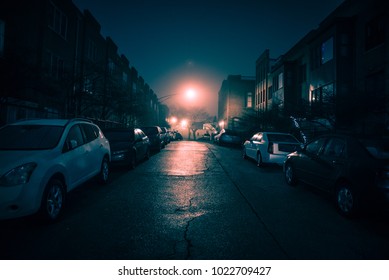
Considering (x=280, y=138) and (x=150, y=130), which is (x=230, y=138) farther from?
(x=280, y=138)

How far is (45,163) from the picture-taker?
14.2 feet

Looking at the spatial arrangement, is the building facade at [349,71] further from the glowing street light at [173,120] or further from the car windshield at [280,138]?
the glowing street light at [173,120]

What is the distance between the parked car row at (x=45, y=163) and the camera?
390 cm

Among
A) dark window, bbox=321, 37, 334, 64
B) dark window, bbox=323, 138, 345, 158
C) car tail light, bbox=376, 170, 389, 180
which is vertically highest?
dark window, bbox=321, 37, 334, 64

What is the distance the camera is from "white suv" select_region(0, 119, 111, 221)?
389cm

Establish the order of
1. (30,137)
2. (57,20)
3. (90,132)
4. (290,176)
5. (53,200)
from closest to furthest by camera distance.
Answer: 1. (53,200)
2. (30,137)
3. (90,132)
4. (290,176)
5. (57,20)

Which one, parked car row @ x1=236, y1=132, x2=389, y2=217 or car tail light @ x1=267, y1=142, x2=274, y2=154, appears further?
car tail light @ x1=267, y1=142, x2=274, y2=154

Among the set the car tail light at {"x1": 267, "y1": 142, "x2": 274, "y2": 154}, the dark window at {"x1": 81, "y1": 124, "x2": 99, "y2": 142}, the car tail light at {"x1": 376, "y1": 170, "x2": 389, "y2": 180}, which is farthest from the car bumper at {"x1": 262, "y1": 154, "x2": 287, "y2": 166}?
the dark window at {"x1": 81, "y1": 124, "x2": 99, "y2": 142}

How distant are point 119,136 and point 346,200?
8.54 metres

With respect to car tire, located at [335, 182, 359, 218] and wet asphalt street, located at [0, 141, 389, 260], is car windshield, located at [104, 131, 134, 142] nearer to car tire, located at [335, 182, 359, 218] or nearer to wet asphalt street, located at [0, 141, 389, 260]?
wet asphalt street, located at [0, 141, 389, 260]

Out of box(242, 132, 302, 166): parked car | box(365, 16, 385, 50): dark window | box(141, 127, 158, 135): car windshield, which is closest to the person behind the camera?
box(242, 132, 302, 166): parked car

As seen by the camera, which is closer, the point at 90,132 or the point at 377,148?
the point at 377,148

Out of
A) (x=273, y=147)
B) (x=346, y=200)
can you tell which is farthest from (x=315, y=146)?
(x=273, y=147)
